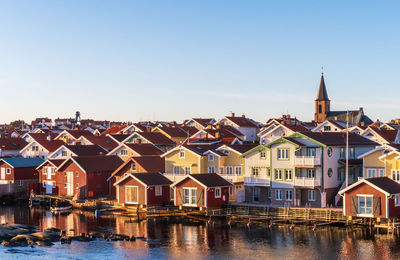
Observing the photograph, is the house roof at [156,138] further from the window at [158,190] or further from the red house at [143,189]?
the window at [158,190]

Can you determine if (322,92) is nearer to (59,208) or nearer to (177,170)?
(177,170)

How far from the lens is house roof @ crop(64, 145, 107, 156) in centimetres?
7950

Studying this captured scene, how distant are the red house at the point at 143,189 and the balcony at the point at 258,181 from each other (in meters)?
8.21

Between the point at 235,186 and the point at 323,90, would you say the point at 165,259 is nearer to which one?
the point at 235,186

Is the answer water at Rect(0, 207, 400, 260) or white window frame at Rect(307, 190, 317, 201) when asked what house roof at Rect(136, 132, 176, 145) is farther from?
white window frame at Rect(307, 190, 317, 201)

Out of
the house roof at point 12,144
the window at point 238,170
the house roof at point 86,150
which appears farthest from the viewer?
the house roof at point 12,144

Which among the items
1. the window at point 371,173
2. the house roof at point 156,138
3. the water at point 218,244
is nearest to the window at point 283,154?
the window at point 371,173

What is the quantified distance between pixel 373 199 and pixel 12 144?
219 feet

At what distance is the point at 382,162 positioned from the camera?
177ft

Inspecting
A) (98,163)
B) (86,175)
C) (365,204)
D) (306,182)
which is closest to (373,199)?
(365,204)

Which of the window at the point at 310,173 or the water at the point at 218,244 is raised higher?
the window at the point at 310,173

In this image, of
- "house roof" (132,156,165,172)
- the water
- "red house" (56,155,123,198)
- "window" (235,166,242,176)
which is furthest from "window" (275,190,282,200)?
"red house" (56,155,123,198)

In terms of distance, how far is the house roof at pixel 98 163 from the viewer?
233ft

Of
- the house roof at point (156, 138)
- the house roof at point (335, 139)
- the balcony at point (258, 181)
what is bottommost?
the balcony at point (258, 181)
